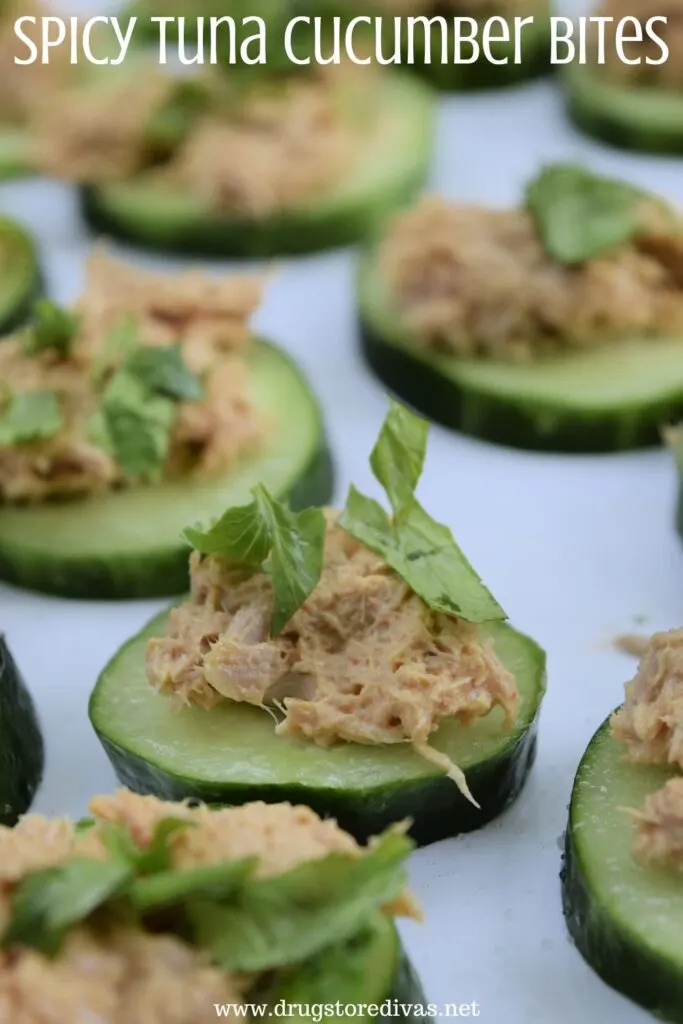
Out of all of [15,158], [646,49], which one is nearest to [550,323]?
[646,49]

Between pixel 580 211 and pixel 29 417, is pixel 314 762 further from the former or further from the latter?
pixel 580 211

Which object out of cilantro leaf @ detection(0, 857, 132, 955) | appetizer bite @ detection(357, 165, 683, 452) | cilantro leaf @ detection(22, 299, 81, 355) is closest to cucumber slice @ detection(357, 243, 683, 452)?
appetizer bite @ detection(357, 165, 683, 452)

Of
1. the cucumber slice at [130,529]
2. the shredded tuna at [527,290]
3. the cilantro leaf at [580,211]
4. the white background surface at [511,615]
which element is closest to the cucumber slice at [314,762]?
the white background surface at [511,615]

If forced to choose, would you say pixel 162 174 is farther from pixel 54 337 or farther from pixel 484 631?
pixel 484 631

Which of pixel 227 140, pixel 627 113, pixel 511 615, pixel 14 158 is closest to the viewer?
pixel 511 615

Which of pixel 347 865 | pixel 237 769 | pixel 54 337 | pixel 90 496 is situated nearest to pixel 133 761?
pixel 237 769

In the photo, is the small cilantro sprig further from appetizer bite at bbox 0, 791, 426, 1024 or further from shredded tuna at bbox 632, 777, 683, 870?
shredded tuna at bbox 632, 777, 683, 870
